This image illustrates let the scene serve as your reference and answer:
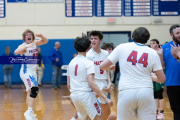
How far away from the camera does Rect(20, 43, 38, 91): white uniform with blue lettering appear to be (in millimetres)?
5148

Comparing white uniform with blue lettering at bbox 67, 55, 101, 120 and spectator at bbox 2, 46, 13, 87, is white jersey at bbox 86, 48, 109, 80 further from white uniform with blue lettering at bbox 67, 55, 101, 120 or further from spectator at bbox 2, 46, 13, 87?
spectator at bbox 2, 46, 13, 87

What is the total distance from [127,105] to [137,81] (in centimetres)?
30

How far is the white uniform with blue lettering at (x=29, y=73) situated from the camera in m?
5.15

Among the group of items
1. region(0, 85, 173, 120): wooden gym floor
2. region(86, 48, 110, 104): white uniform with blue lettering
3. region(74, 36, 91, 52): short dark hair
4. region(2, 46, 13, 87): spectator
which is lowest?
region(0, 85, 173, 120): wooden gym floor

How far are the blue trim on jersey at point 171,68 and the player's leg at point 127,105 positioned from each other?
113cm

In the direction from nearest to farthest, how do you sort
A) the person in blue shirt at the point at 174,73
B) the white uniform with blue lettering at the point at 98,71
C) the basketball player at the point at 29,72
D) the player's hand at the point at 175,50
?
the player's hand at the point at 175,50, the person in blue shirt at the point at 174,73, the white uniform with blue lettering at the point at 98,71, the basketball player at the point at 29,72

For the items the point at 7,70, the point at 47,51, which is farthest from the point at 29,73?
the point at 47,51

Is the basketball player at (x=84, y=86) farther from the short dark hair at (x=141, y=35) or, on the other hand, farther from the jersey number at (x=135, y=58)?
the short dark hair at (x=141, y=35)

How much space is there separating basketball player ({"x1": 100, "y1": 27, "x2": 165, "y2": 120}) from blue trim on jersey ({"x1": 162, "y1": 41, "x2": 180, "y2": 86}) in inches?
35.3

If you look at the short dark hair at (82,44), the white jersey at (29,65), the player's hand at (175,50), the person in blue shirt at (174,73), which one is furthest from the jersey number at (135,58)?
the white jersey at (29,65)

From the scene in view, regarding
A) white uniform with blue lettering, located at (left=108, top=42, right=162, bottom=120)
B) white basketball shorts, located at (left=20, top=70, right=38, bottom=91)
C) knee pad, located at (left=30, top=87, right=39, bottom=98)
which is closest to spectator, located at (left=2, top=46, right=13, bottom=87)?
white basketball shorts, located at (left=20, top=70, right=38, bottom=91)

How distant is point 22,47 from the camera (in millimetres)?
5121

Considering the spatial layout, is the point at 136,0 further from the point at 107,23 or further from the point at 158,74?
the point at 158,74

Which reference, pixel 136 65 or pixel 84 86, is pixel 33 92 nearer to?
pixel 84 86
